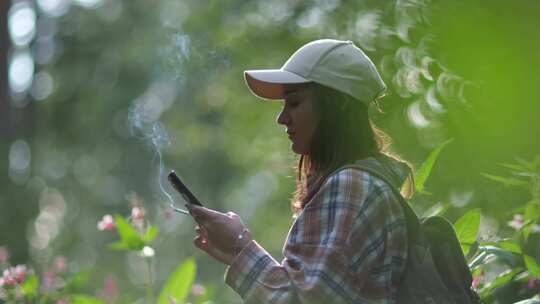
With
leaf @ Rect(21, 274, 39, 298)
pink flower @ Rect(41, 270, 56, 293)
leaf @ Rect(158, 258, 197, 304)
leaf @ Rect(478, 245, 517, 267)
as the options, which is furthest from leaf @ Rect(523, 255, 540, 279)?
pink flower @ Rect(41, 270, 56, 293)

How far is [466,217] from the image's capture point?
12.5 ft

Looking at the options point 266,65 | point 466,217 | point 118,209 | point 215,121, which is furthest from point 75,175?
point 466,217

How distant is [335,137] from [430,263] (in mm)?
457

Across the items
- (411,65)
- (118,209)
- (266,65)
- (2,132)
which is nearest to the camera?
(411,65)

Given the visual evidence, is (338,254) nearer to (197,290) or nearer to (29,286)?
(197,290)

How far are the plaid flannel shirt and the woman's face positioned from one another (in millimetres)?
213

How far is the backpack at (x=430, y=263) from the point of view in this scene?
9.30 feet

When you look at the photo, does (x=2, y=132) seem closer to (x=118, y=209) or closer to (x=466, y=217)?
(x=466, y=217)

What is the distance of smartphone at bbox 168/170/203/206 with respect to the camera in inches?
117

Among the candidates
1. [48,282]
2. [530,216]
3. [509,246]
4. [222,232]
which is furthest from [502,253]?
[48,282]

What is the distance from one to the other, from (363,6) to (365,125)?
427 cm

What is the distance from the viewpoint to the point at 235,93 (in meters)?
12.2

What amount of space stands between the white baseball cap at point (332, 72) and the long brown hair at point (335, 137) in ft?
0.14

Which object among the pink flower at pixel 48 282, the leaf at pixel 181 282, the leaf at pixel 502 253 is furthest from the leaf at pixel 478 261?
the pink flower at pixel 48 282
